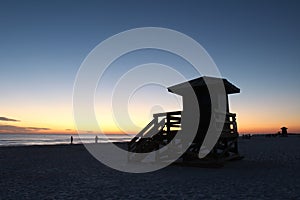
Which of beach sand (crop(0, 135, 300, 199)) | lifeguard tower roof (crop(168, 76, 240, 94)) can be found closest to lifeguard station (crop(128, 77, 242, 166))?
lifeguard tower roof (crop(168, 76, 240, 94))

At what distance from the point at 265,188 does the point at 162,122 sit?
8.38 metres

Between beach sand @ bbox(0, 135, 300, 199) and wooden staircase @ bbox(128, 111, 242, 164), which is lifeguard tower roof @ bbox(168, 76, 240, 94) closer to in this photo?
wooden staircase @ bbox(128, 111, 242, 164)

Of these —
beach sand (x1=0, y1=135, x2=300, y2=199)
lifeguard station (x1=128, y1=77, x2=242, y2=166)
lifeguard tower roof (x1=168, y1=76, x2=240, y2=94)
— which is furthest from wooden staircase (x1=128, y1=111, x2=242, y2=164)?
beach sand (x1=0, y1=135, x2=300, y2=199)

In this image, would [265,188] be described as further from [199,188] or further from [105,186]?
[105,186]

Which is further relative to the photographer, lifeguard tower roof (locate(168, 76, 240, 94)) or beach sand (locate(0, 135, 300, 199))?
lifeguard tower roof (locate(168, 76, 240, 94))

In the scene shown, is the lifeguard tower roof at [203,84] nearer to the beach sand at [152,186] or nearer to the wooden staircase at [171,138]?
the wooden staircase at [171,138]

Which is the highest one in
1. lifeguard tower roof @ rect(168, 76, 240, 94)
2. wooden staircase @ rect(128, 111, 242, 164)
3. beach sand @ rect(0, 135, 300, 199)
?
lifeguard tower roof @ rect(168, 76, 240, 94)

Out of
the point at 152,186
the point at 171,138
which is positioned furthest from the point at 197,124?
the point at 152,186

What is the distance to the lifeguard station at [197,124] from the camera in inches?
613

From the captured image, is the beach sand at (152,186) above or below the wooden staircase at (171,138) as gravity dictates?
below

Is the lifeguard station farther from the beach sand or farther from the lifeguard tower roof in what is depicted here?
the beach sand

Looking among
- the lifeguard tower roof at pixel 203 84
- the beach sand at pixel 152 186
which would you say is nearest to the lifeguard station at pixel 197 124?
the lifeguard tower roof at pixel 203 84

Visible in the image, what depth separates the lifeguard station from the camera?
51.1 feet

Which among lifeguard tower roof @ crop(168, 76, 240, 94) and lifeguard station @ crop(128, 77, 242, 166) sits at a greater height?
lifeguard tower roof @ crop(168, 76, 240, 94)
